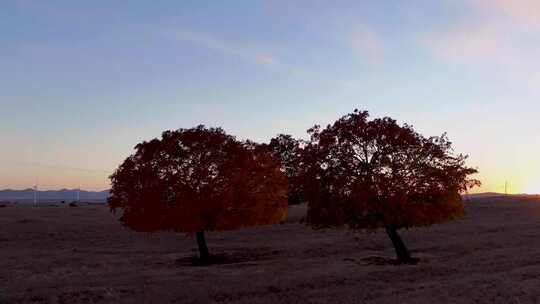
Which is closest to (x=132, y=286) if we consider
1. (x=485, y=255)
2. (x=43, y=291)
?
(x=43, y=291)

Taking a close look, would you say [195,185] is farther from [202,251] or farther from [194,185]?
[202,251]

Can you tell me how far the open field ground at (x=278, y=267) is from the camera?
26.5 metres

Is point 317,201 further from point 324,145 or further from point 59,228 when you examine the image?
point 59,228

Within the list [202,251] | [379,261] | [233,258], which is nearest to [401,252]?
[379,261]

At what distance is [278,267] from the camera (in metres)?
36.8

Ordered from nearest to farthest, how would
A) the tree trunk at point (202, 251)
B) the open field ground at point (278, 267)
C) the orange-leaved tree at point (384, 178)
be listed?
the open field ground at point (278, 267), the orange-leaved tree at point (384, 178), the tree trunk at point (202, 251)

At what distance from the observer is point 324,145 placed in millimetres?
38406

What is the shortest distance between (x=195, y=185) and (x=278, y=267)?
26.8 ft

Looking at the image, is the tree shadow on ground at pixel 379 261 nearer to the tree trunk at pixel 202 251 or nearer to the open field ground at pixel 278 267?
the open field ground at pixel 278 267

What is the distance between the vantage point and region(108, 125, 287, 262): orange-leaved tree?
3991 cm

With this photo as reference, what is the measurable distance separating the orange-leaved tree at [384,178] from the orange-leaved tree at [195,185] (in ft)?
16.9

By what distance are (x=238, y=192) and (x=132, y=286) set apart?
12.6 meters

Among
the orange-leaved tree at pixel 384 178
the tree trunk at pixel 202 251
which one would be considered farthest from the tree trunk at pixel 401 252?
the tree trunk at pixel 202 251

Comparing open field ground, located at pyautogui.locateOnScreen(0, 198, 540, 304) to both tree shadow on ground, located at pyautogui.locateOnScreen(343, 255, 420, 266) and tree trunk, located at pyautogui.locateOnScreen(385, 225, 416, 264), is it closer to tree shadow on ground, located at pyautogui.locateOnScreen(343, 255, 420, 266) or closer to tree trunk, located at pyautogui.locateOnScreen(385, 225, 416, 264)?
tree shadow on ground, located at pyautogui.locateOnScreen(343, 255, 420, 266)
